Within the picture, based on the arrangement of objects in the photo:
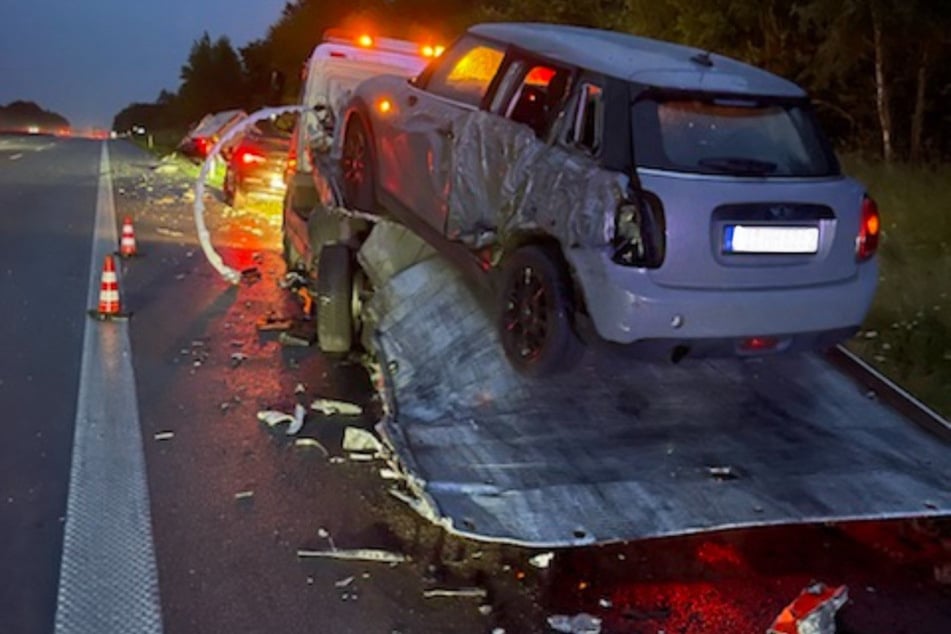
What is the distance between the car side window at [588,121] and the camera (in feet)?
19.9

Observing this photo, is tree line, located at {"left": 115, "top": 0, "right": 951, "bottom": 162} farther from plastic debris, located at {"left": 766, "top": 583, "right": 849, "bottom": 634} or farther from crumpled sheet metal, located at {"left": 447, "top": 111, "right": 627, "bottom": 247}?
plastic debris, located at {"left": 766, "top": 583, "right": 849, "bottom": 634}

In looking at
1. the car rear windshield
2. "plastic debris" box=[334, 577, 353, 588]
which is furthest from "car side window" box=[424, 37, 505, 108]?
"plastic debris" box=[334, 577, 353, 588]

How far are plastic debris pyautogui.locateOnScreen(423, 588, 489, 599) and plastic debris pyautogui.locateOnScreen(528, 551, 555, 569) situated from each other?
1.08 ft

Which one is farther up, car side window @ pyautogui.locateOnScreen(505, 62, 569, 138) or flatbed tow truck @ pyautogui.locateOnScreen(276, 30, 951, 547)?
car side window @ pyautogui.locateOnScreen(505, 62, 569, 138)

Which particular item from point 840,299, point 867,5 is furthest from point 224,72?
point 840,299

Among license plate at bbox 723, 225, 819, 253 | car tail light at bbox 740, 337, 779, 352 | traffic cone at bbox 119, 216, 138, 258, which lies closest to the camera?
license plate at bbox 723, 225, 819, 253

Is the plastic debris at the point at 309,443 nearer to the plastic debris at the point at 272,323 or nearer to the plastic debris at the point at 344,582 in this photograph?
the plastic debris at the point at 344,582

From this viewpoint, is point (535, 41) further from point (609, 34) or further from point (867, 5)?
point (867, 5)

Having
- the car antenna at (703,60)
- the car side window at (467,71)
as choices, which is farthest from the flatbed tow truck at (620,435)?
the car antenna at (703,60)

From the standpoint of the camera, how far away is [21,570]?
4629mm

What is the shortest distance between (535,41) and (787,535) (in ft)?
11.2

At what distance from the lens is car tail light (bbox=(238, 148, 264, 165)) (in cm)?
1588

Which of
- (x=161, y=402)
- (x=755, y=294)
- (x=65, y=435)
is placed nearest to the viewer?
(x=755, y=294)

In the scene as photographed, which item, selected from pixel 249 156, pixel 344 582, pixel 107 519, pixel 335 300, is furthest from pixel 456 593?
pixel 249 156
